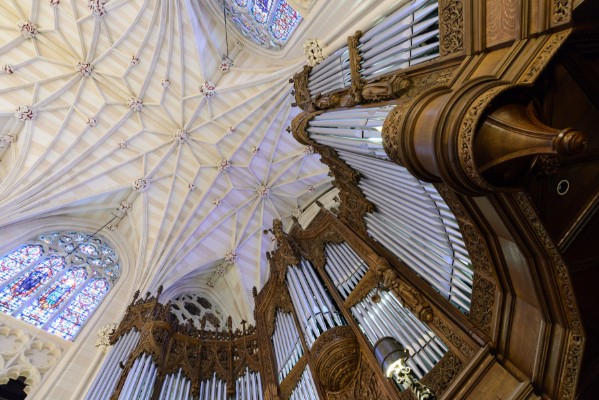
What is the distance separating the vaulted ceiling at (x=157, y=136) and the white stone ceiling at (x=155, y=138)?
0.04m

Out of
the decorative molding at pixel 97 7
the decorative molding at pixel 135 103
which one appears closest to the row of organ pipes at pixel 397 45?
the decorative molding at pixel 135 103

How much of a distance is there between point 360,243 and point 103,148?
1060 centimetres

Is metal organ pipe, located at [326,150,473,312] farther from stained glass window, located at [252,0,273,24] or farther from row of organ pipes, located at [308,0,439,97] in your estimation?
stained glass window, located at [252,0,273,24]

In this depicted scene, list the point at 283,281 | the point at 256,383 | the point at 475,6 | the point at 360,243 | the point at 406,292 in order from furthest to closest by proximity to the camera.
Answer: the point at 283,281 → the point at 256,383 → the point at 360,243 → the point at 406,292 → the point at 475,6

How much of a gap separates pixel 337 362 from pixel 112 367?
5484 mm

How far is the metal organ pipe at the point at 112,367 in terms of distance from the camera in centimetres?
769

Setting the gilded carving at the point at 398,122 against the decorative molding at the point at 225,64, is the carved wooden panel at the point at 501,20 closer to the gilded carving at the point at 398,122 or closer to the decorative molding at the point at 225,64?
the gilded carving at the point at 398,122

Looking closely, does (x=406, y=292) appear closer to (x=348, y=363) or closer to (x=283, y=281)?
(x=348, y=363)

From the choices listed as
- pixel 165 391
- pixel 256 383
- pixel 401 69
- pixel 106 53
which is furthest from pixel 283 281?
pixel 106 53

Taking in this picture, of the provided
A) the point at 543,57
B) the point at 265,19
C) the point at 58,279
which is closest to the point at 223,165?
the point at 265,19

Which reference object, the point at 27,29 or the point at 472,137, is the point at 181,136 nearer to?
the point at 27,29

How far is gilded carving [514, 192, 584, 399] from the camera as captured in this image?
3467mm

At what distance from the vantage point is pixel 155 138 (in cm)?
1413

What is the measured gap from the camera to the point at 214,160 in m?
14.5
